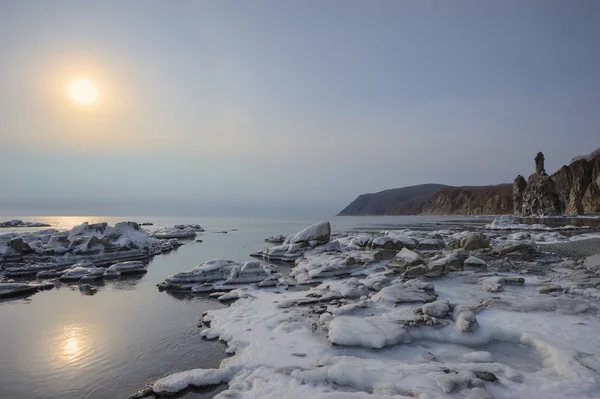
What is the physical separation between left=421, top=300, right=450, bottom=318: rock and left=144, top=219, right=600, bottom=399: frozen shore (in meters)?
0.03

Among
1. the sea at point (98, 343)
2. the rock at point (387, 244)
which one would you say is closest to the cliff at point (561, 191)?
the rock at point (387, 244)

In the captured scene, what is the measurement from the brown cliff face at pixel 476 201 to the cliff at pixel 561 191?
43372 mm

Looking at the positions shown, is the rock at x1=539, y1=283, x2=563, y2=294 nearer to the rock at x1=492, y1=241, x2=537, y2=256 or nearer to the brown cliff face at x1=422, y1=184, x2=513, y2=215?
the rock at x1=492, y1=241, x2=537, y2=256

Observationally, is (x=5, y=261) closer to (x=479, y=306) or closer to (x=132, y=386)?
(x=132, y=386)

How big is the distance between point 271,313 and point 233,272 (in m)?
7.11

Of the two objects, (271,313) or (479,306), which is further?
(271,313)

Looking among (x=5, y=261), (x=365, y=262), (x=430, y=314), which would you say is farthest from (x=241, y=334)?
(x=5, y=261)

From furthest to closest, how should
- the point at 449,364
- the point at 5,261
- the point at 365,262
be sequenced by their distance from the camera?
the point at 5,261, the point at 365,262, the point at 449,364

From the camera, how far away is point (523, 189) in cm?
10669

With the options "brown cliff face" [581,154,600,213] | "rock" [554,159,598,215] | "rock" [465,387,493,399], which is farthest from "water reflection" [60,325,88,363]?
"brown cliff face" [581,154,600,213]

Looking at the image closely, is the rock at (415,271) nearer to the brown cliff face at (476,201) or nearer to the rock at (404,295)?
the rock at (404,295)

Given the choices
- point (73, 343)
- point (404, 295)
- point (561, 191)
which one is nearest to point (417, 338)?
point (404, 295)

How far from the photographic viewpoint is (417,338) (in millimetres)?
9281

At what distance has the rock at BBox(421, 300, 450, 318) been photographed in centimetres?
1029
